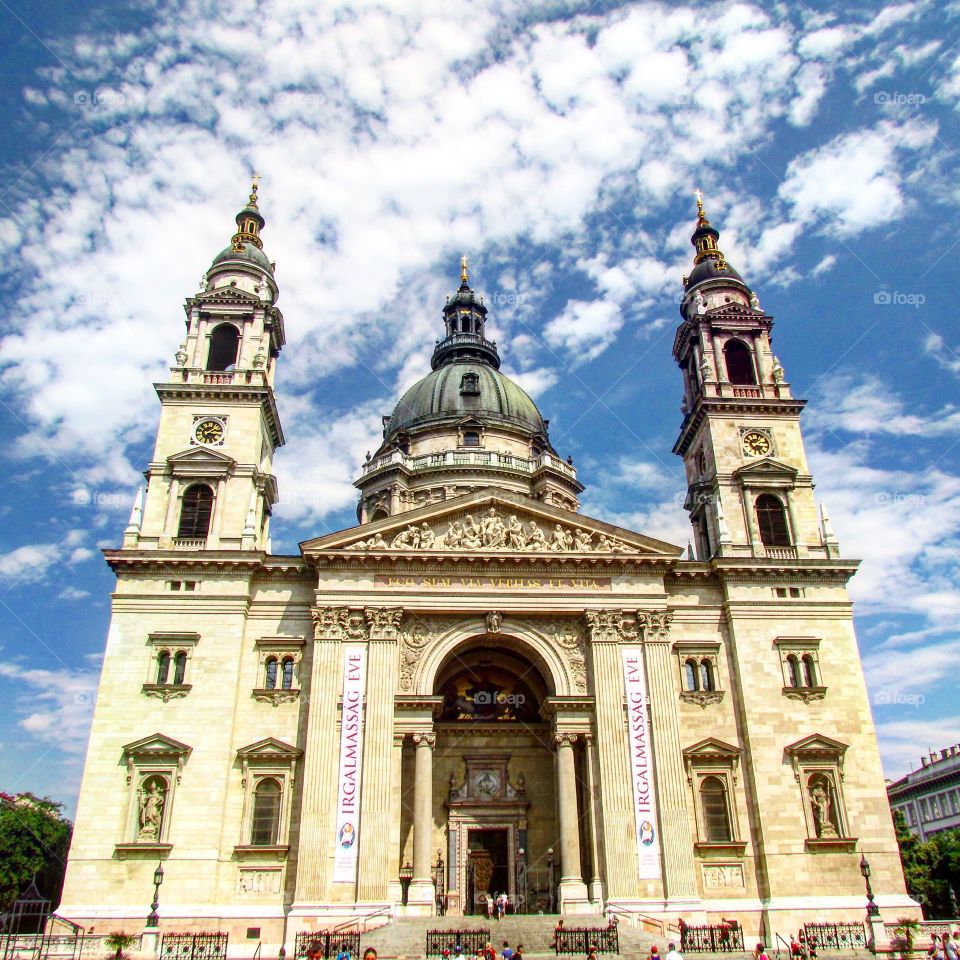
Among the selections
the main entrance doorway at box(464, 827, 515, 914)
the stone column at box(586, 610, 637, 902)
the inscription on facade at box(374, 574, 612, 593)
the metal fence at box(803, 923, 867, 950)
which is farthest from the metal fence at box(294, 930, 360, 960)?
the metal fence at box(803, 923, 867, 950)

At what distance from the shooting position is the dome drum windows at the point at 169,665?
115ft

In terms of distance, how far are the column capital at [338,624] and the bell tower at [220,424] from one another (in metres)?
5.02

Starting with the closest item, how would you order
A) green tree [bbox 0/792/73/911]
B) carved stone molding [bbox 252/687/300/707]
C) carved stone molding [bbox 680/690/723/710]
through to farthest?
carved stone molding [bbox 252/687/300/707]
carved stone molding [bbox 680/690/723/710]
green tree [bbox 0/792/73/911]

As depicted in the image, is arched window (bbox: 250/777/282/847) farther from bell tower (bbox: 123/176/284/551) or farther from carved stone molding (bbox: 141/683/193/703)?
bell tower (bbox: 123/176/284/551)

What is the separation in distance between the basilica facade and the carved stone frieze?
0.14 m

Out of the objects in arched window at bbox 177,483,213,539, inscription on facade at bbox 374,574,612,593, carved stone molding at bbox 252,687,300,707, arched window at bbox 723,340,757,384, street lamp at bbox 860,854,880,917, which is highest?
arched window at bbox 723,340,757,384

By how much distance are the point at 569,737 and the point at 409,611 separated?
8.45 m

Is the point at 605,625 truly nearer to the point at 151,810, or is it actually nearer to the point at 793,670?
the point at 793,670

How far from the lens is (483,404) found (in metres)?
59.2

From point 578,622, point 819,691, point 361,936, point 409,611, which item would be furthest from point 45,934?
point 819,691

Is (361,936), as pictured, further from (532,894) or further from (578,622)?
(578,622)

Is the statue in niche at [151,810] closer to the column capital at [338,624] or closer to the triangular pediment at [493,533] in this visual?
the column capital at [338,624]

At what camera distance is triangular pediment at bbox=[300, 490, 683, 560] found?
1474 inches

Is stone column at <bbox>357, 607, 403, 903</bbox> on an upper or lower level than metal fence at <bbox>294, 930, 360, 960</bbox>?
upper
